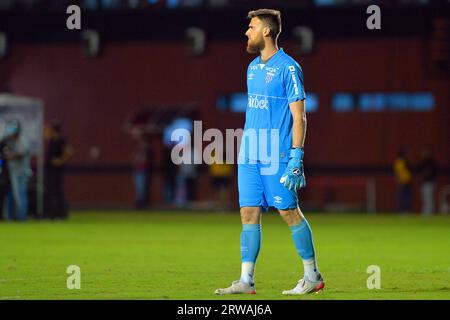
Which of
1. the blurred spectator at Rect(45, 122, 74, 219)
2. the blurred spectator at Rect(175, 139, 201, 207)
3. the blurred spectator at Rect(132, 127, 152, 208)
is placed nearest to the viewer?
the blurred spectator at Rect(45, 122, 74, 219)

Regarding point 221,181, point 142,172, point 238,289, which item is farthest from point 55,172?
point 238,289

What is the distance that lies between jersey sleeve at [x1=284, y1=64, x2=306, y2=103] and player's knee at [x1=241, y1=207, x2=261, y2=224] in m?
1.17

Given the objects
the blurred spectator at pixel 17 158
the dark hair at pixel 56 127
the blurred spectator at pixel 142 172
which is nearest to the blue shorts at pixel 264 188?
the blurred spectator at pixel 17 158

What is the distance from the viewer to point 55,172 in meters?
30.2

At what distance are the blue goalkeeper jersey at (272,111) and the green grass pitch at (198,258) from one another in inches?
57.5

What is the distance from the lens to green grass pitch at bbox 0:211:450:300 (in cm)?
1319

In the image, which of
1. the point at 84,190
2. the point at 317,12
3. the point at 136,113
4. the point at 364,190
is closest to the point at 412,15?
the point at 317,12

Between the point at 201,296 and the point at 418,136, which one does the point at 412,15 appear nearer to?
the point at 418,136

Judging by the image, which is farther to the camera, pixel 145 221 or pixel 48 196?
pixel 145 221

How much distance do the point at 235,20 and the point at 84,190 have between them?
27.5ft

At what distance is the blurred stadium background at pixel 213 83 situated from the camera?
1730 inches

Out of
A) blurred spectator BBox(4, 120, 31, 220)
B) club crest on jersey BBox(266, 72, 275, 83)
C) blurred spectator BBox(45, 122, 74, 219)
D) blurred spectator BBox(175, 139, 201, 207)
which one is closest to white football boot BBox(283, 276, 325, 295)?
club crest on jersey BBox(266, 72, 275, 83)

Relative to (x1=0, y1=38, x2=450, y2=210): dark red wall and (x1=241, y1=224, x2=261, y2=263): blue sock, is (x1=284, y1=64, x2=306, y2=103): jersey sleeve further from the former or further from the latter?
(x1=0, y1=38, x2=450, y2=210): dark red wall

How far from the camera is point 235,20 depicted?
45.5 meters
